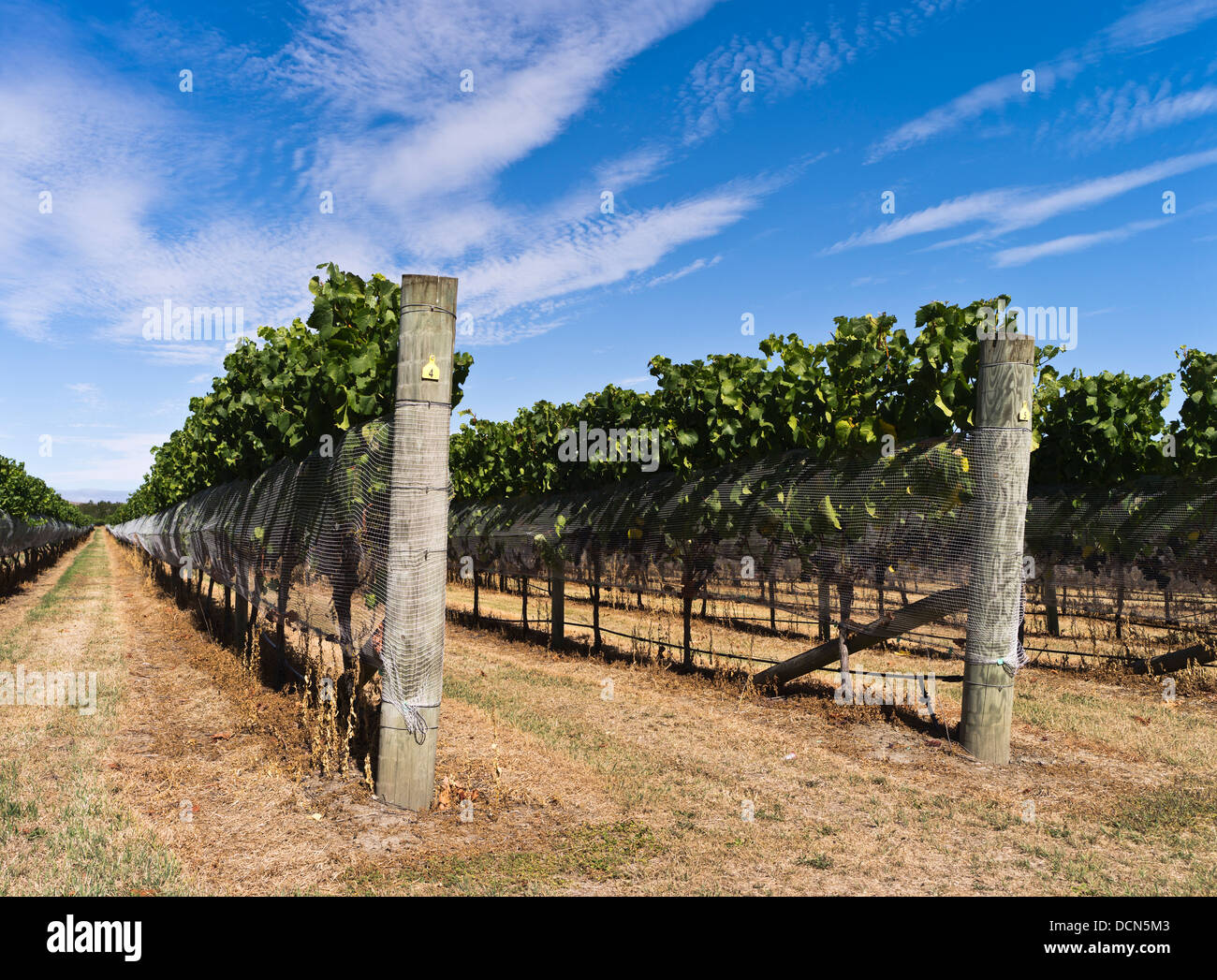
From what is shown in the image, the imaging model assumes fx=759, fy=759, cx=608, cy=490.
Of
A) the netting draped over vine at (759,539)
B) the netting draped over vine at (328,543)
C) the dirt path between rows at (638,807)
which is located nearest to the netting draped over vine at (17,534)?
the netting draped over vine at (759,539)


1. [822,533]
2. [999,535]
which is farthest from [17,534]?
[999,535]

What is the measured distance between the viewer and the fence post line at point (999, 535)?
21.1 feet

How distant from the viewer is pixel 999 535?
648 centimetres

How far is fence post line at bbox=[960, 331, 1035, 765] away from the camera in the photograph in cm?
644

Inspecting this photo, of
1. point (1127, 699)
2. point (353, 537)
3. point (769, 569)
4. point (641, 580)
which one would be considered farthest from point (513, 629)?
point (1127, 699)

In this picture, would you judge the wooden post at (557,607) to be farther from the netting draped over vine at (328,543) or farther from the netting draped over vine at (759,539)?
the netting draped over vine at (328,543)

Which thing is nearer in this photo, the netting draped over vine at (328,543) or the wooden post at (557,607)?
the netting draped over vine at (328,543)

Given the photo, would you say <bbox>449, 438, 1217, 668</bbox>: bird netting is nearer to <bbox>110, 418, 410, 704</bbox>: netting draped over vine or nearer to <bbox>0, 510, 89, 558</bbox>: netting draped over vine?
<bbox>110, 418, 410, 704</bbox>: netting draped over vine

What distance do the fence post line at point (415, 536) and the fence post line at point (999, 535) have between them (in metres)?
4.58

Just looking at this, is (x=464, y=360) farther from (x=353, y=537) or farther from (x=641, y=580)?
(x=641, y=580)

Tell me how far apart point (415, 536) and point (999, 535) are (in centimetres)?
484

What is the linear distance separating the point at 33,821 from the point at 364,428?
3201 millimetres
